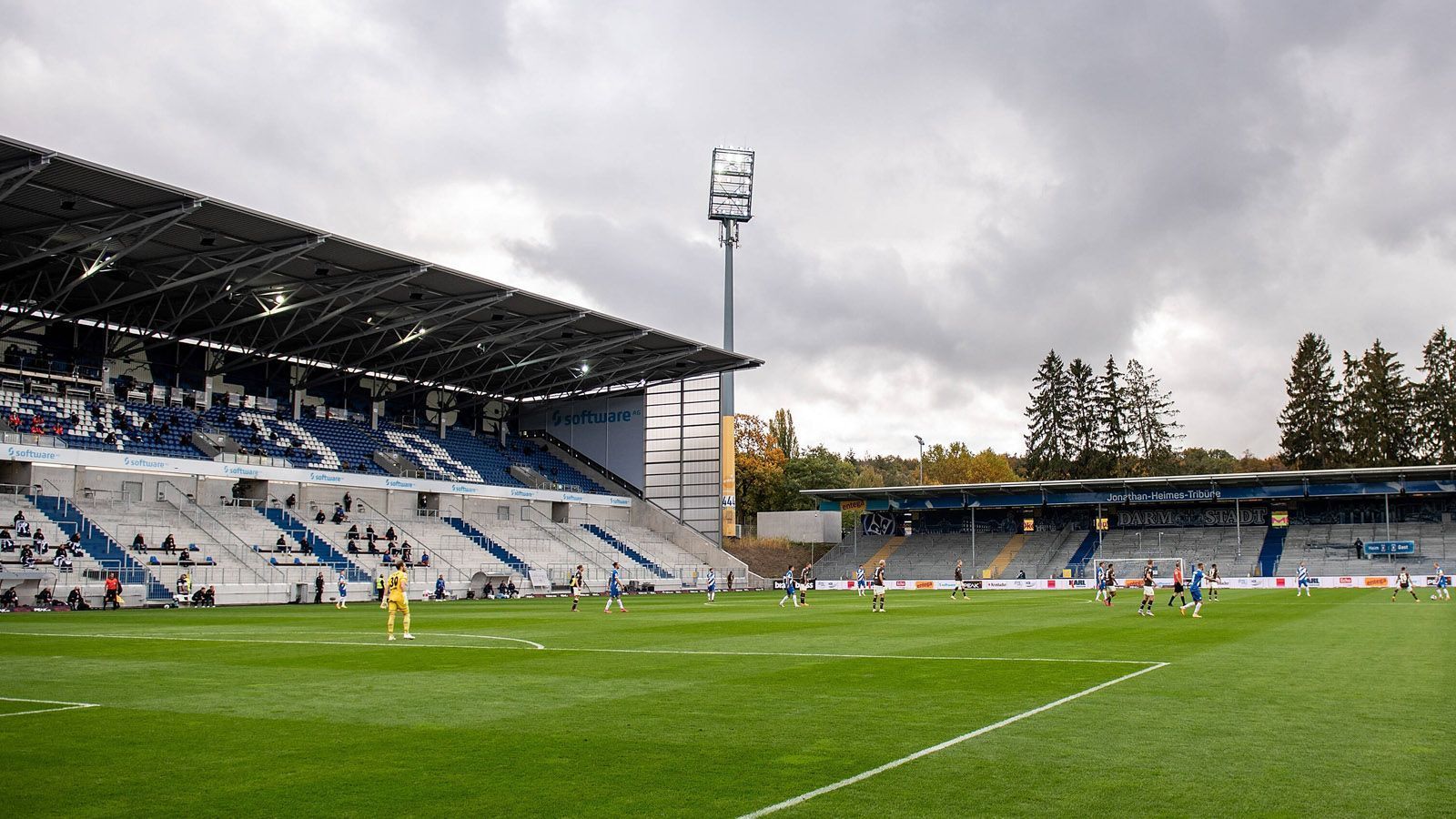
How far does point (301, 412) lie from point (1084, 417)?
78.5m

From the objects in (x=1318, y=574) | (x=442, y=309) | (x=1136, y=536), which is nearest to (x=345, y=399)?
(x=442, y=309)

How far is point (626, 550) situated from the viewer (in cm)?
7706

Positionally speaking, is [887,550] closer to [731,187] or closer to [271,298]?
[731,187]

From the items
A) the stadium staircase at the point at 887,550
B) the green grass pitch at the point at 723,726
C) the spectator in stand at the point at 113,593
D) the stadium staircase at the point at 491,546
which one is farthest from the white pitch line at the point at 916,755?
the stadium staircase at the point at 887,550

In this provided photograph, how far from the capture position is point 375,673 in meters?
18.1

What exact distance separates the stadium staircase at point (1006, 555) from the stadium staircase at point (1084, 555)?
181 inches

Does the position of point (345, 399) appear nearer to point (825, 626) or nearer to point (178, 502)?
→ point (178, 502)

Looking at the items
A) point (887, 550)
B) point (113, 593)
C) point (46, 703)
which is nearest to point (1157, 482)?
point (887, 550)

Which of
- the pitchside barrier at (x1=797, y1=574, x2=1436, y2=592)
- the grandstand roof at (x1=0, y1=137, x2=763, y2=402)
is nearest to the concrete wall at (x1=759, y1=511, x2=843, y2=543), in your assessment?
the pitchside barrier at (x1=797, y1=574, x2=1436, y2=592)

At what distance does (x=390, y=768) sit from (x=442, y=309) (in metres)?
53.9

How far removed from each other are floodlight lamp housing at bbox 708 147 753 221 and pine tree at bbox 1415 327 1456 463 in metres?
62.2

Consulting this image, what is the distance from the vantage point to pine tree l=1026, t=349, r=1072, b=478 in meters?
114

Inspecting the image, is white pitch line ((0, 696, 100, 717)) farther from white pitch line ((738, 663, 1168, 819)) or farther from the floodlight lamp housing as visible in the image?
the floodlight lamp housing

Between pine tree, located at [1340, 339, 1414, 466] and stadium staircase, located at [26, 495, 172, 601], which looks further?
pine tree, located at [1340, 339, 1414, 466]
